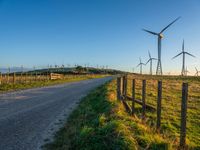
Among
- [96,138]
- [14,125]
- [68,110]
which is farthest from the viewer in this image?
[68,110]

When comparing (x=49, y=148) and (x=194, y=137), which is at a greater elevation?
(x=49, y=148)

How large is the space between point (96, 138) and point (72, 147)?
25.8 inches

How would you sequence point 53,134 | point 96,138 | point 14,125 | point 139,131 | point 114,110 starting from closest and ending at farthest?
point 96,138 < point 139,131 < point 53,134 < point 14,125 < point 114,110

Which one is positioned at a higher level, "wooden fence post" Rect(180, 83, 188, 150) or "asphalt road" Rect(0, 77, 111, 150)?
"wooden fence post" Rect(180, 83, 188, 150)

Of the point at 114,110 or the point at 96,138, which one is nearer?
the point at 96,138

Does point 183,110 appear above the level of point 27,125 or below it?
above

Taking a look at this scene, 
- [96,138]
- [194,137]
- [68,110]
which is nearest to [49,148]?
[96,138]

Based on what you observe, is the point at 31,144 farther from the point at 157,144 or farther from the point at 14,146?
the point at 157,144

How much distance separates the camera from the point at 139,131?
708cm

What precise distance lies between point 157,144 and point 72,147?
6.99 feet

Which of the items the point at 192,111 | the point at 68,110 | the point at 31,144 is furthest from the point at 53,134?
the point at 192,111

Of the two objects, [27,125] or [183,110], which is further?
[27,125]

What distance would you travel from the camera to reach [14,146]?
6.45 metres

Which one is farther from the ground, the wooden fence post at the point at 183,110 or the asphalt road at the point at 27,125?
the wooden fence post at the point at 183,110
